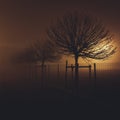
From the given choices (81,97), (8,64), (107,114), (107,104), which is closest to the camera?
(107,114)

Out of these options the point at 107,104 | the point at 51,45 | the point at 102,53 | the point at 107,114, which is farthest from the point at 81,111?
the point at 51,45

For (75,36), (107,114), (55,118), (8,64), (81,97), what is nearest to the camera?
(55,118)

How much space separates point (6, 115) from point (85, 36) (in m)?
10.9

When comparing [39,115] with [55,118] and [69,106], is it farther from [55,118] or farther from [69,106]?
[69,106]

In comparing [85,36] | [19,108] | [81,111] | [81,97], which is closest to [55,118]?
[81,111]

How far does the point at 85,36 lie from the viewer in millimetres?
25594

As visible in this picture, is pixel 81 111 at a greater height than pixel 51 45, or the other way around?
pixel 51 45

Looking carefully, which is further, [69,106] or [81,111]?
[69,106]

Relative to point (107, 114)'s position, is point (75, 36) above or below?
above

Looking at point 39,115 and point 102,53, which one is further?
point 102,53

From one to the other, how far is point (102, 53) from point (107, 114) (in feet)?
30.4

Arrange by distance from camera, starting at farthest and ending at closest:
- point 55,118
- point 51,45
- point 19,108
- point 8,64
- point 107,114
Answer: point 8,64, point 51,45, point 19,108, point 107,114, point 55,118

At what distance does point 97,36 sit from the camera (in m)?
25.8

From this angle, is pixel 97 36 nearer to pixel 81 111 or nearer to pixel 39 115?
pixel 81 111
